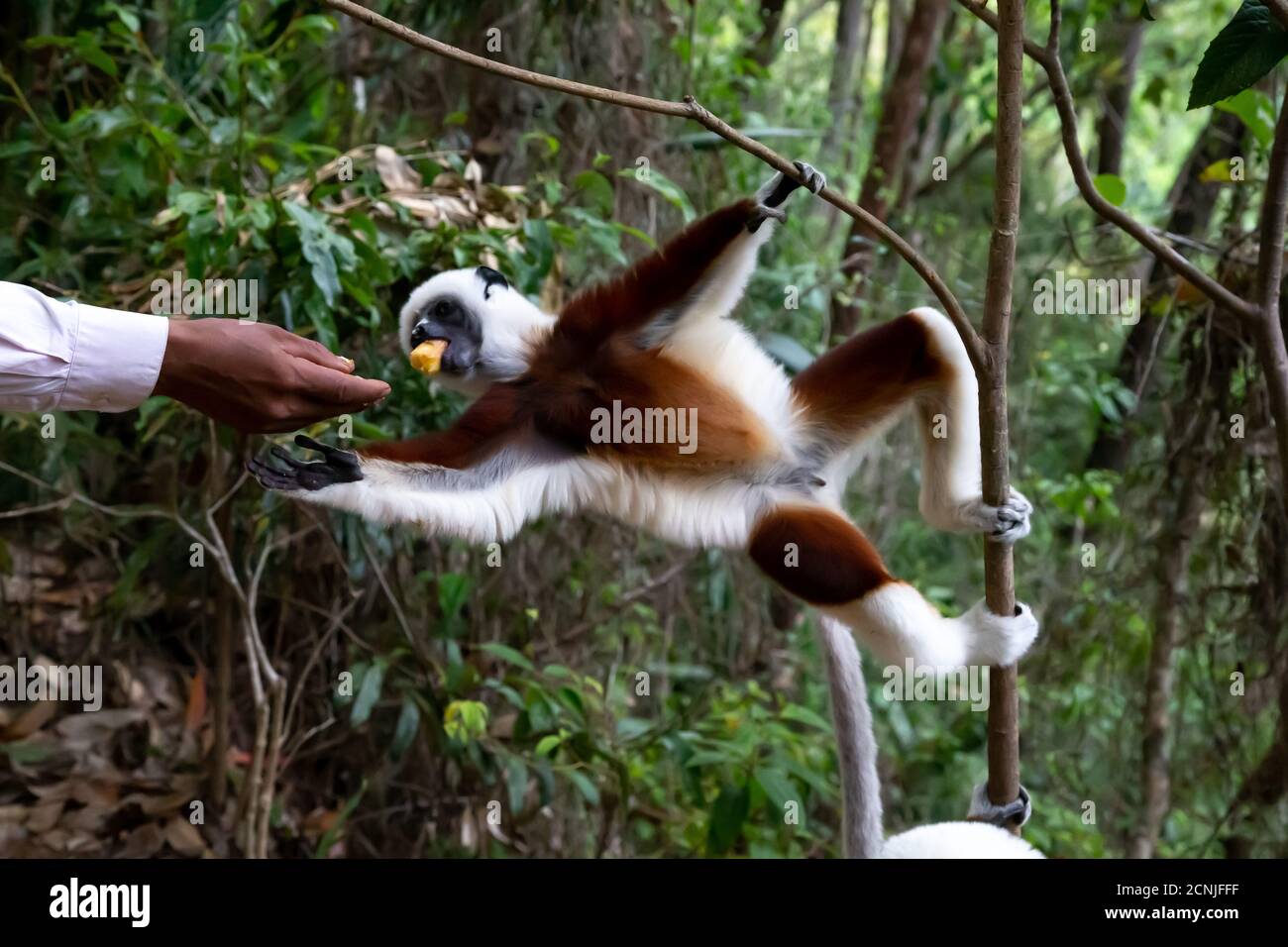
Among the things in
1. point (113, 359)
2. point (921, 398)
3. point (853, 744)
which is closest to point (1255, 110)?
point (921, 398)

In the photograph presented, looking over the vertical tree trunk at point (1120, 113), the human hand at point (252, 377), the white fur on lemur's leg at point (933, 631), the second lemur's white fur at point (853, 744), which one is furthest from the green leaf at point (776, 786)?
the vertical tree trunk at point (1120, 113)

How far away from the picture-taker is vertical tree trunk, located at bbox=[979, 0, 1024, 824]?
8.07ft

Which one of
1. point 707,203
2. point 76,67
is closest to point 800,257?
point 707,203

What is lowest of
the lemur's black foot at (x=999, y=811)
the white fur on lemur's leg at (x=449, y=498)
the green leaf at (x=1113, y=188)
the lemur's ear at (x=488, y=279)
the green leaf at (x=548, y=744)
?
the lemur's black foot at (x=999, y=811)

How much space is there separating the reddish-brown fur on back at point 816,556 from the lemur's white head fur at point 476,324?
2.99 ft

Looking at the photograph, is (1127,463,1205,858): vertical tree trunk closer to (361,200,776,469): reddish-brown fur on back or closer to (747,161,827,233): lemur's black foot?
(361,200,776,469): reddish-brown fur on back

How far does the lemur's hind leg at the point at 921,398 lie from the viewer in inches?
135

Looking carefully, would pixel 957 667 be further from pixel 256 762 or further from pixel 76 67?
pixel 76 67

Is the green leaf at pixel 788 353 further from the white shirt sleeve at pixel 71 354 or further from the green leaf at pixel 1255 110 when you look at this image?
the white shirt sleeve at pixel 71 354

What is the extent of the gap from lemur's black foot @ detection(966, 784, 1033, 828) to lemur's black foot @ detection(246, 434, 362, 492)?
1.73 m

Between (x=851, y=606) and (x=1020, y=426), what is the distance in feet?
12.3

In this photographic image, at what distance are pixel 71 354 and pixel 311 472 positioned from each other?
983 millimetres
